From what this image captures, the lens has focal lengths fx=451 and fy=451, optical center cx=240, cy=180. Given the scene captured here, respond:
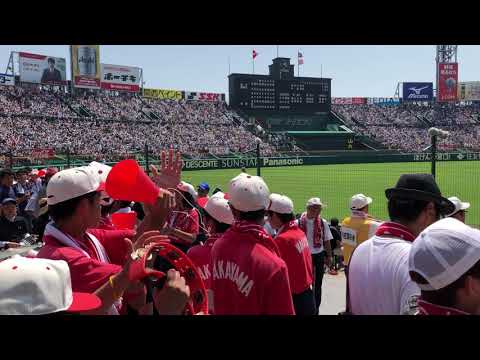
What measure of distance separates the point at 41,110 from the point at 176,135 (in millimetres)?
14691

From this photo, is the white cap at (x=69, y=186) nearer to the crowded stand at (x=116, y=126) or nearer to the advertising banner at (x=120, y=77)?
the crowded stand at (x=116, y=126)

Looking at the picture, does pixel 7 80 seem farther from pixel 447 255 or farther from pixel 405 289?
pixel 447 255

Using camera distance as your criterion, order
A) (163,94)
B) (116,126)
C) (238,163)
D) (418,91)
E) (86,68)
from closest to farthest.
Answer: (238,163) < (116,126) < (86,68) < (163,94) < (418,91)

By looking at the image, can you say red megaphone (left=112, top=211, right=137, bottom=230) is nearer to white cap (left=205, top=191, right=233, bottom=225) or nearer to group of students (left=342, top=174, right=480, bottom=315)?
white cap (left=205, top=191, right=233, bottom=225)

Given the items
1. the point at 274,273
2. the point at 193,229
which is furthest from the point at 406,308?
the point at 193,229

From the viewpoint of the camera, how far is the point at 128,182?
2.18 metres

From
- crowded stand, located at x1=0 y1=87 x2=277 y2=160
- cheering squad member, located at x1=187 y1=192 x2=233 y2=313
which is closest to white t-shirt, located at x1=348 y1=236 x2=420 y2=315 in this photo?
cheering squad member, located at x1=187 y1=192 x2=233 y2=313

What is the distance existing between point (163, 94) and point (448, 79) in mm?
48784

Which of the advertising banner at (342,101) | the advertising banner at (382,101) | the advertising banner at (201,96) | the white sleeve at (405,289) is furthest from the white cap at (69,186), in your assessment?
the advertising banner at (382,101)

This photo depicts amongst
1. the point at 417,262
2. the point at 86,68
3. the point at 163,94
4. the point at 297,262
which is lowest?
the point at 297,262

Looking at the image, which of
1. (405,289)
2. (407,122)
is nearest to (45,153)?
(405,289)

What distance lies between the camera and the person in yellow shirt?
5711 mm
